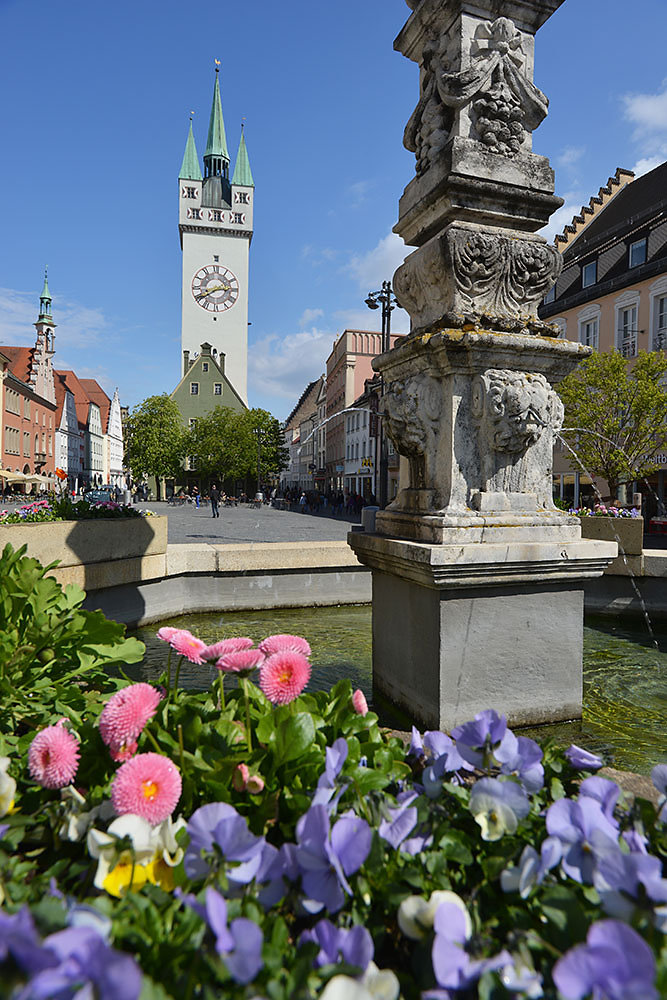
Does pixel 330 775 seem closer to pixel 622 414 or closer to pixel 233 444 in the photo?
pixel 622 414

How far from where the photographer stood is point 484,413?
3188 mm

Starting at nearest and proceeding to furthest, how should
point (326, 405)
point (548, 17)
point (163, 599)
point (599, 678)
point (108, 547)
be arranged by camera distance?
point (548, 17)
point (599, 678)
point (108, 547)
point (163, 599)
point (326, 405)

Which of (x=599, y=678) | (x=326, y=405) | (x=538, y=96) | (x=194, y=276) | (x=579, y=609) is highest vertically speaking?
(x=194, y=276)

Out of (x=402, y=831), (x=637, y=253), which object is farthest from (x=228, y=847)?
(x=637, y=253)

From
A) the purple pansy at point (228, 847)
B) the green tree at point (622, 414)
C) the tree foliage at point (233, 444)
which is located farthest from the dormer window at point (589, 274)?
the purple pansy at point (228, 847)

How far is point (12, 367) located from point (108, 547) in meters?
59.9

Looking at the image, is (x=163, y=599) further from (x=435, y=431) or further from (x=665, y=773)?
(x=665, y=773)

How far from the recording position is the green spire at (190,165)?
3386 inches

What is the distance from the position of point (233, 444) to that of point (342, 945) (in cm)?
5672

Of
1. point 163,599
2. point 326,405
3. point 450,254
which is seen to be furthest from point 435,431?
point 326,405

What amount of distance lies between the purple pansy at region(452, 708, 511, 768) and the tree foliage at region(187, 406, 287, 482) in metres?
54.1

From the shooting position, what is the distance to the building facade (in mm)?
28562

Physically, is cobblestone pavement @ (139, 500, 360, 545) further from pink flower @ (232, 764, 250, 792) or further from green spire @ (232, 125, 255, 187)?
green spire @ (232, 125, 255, 187)

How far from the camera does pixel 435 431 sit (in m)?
3.36
